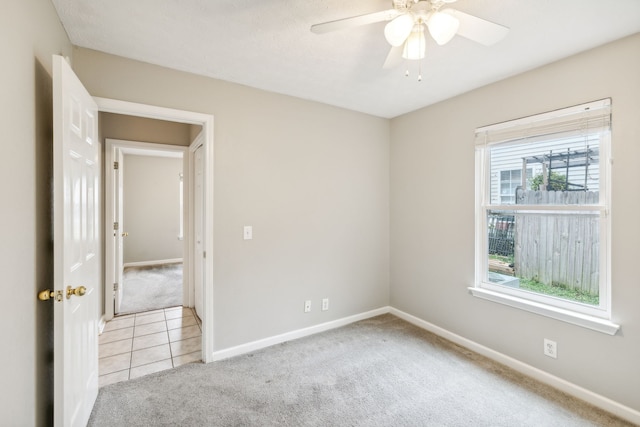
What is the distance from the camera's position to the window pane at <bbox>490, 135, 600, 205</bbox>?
6.81 ft

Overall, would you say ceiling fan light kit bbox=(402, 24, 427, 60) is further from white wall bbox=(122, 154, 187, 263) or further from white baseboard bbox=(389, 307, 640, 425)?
white wall bbox=(122, 154, 187, 263)

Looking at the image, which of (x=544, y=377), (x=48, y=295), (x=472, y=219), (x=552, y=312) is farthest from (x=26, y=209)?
(x=544, y=377)

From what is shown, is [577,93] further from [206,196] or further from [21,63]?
[21,63]

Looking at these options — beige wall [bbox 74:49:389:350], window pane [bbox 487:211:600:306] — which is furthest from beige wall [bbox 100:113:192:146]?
window pane [bbox 487:211:600:306]

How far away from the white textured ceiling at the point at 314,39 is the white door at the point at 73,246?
1.62 ft

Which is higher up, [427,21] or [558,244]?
[427,21]

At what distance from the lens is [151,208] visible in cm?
648

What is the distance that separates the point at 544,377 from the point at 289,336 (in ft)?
7.01

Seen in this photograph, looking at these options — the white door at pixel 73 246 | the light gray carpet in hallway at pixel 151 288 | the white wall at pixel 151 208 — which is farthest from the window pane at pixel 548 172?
the white wall at pixel 151 208

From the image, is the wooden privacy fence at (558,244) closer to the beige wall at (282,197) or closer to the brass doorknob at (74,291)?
the beige wall at (282,197)

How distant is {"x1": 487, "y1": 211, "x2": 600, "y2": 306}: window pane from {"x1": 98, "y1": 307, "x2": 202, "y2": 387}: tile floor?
9.42ft

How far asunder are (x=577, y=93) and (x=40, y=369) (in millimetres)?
3605

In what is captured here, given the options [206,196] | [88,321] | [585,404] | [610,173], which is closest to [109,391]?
[88,321]

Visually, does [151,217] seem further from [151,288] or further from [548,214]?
[548,214]
